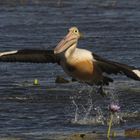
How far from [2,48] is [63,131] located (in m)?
9.21

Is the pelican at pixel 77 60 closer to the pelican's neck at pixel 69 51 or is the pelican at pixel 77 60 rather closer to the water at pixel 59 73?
the pelican's neck at pixel 69 51

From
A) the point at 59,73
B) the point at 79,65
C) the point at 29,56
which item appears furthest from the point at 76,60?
the point at 59,73

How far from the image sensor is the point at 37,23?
26719 millimetres

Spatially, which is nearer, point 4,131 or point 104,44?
point 4,131

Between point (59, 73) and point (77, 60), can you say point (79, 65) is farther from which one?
point (59, 73)

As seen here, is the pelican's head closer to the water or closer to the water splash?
the water

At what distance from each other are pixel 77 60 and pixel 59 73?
5302 millimetres

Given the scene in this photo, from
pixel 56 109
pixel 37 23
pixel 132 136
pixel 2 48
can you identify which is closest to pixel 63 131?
pixel 132 136

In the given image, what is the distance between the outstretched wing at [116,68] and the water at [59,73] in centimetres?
81

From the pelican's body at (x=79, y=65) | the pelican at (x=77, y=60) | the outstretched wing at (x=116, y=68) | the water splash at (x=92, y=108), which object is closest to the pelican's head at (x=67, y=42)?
the pelican at (x=77, y=60)

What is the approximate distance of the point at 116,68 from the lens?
12.4m

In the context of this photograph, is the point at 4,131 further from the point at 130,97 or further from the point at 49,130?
the point at 130,97

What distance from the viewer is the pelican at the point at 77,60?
40.1ft

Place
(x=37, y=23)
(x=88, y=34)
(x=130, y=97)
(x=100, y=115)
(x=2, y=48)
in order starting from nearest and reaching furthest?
(x=100, y=115), (x=130, y=97), (x=2, y=48), (x=88, y=34), (x=37, y=23)
